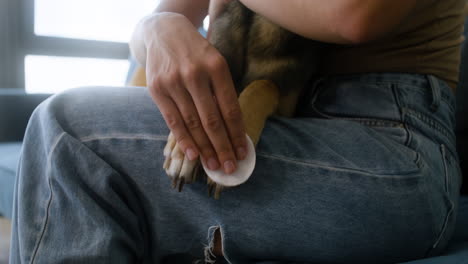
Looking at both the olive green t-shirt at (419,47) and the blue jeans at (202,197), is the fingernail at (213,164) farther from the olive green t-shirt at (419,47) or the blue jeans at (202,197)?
the olive green t-shirt at (419,47)

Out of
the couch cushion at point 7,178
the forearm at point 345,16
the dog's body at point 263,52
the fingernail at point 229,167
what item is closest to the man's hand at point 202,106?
the fingernail at point 229,167

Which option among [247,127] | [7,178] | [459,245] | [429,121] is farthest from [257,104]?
[7,178]

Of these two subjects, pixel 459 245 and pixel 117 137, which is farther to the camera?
pixel 459 245

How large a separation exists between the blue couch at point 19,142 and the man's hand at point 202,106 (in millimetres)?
381

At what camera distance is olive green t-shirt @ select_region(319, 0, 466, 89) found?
0.77 meters

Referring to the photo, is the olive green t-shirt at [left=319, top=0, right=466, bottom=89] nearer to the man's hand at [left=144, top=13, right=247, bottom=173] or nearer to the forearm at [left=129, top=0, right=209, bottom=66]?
the man's hand at [left=144, top=13, right=247, bottom=173]

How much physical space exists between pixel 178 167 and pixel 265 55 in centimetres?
43

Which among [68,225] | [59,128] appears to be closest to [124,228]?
[68,225]

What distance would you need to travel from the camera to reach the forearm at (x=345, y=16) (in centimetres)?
56

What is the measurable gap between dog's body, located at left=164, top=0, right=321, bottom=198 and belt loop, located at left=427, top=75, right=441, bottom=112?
254 mm

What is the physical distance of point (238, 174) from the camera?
0.60m

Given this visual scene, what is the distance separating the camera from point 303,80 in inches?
36.7

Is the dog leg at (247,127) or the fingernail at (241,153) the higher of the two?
the fingernail at (241,153)

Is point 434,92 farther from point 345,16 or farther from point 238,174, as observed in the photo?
point 238,174
